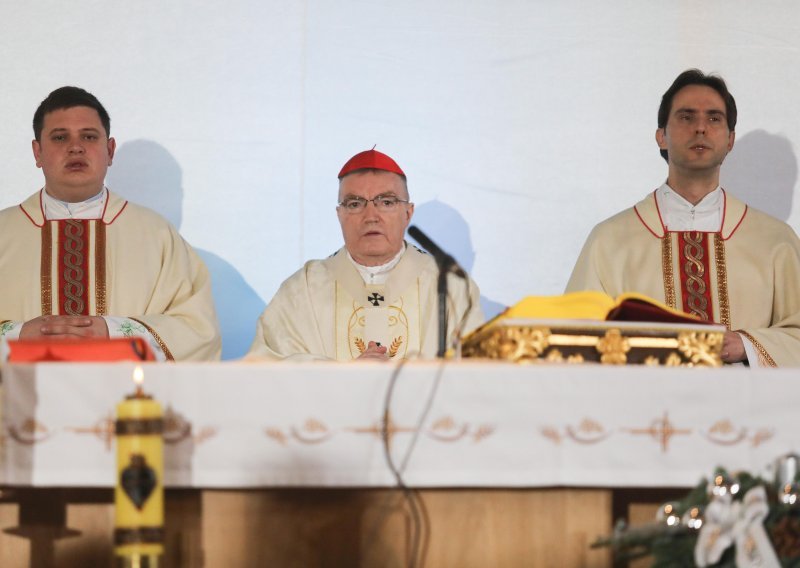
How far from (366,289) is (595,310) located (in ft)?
7.86

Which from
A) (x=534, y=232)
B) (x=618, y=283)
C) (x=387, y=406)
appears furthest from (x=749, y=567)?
(x=534, y=232)

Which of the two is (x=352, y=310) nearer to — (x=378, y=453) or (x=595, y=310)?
(x=595, y=310)

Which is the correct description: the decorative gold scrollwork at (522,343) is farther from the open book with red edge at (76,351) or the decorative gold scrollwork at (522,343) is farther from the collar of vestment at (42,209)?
the collar of vestment at (42,209)

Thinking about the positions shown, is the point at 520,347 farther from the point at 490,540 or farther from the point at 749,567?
the point at 749,567

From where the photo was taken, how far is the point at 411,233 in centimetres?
389

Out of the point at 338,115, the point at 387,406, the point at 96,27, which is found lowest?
the point at 387,406

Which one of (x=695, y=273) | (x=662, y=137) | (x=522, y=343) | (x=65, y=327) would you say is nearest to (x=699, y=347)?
(x=522, y=343)

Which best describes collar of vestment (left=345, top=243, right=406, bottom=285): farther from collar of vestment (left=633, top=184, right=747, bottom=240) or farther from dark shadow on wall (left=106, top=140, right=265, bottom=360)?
collar of vestment (left=633, top=184, right=747, bottom=240)

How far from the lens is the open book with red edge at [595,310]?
3826mm

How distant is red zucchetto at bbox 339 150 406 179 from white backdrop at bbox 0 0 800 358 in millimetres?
681

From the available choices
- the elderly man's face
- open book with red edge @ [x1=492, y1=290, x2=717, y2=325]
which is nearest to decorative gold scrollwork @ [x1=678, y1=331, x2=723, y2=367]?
open book with red edge @ [x1=492, y1=290, x2=717, y2=325]

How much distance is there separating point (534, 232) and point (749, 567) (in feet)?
13.6

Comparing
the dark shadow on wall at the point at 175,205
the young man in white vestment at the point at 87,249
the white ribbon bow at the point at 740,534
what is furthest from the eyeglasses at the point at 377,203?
the white ribbon bow at the point at 740,534

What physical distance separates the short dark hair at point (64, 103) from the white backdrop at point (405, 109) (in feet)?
2.21
